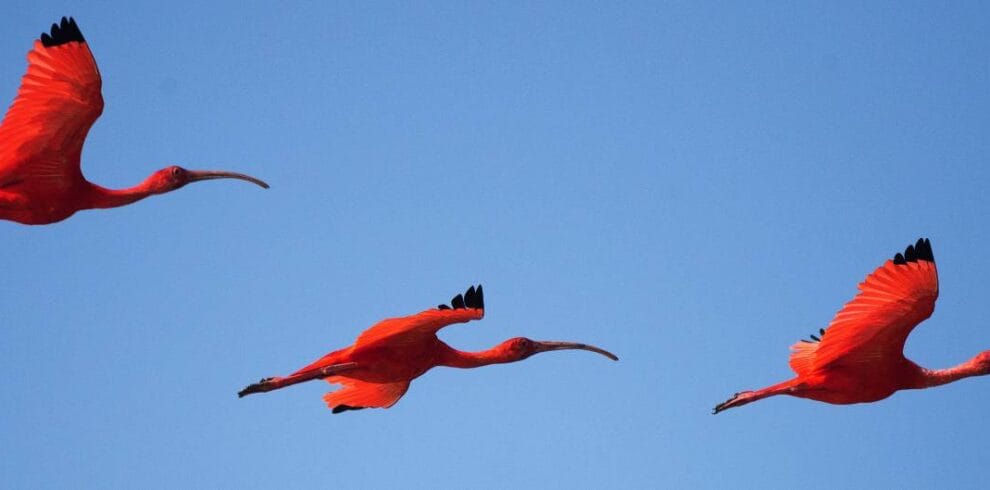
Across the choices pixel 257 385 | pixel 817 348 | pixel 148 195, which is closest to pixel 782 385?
pixel 817 348

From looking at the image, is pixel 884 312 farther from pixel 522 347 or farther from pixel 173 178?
pixel 173 178

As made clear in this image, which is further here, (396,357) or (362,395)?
(362,395)

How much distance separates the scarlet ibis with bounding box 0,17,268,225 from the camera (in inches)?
1103

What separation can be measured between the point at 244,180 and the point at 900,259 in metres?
9.39

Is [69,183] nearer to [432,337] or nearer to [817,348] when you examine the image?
[432,337]

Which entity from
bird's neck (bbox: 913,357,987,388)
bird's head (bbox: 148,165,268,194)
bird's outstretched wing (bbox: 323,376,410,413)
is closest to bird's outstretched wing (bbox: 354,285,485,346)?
bird's outstretched wing (bbox: 323,376,410,413)

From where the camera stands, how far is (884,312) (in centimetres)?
2825

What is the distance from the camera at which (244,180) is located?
3103cm

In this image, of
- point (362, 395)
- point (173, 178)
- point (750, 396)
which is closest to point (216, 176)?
point (173, 178)

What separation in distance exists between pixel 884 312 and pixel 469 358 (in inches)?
222

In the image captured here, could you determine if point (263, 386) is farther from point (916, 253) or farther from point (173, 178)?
point (916, 253)

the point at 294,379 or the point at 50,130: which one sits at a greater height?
the point at 50,130

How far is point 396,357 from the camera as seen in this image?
94.6 ft

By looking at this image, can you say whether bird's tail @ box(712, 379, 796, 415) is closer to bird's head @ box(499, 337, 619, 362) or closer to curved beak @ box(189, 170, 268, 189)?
bird's head @ box(499, 337, 619, 362)
